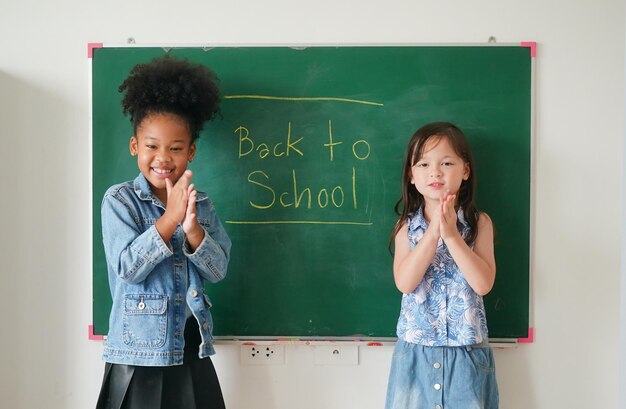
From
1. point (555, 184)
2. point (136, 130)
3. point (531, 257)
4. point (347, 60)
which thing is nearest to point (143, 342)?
point (136, 130)

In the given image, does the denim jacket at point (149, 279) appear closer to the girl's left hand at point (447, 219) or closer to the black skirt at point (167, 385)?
the black skirt at point (167, 385)

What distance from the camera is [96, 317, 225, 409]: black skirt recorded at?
1875 mm

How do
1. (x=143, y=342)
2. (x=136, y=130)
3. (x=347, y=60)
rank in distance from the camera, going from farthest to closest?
(x=347, y=60) < (x=136, y=130) < (x=143, y=342)

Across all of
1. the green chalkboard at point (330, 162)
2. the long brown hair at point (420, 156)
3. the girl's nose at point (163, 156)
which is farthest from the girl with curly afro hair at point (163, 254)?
the long brown hair at point (420, 156)

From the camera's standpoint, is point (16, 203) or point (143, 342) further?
point (16, 203)

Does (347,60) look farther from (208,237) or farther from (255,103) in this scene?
(208,237)

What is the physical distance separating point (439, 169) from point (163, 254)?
0.95 metres

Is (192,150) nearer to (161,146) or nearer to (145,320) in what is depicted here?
(161,146)

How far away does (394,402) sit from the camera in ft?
6.30

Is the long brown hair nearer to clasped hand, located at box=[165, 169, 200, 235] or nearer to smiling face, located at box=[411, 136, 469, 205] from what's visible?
smiling face, located at box=[411, 136, 469, 205]

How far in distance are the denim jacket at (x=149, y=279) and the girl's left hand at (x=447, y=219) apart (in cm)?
74

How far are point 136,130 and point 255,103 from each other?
0.46m

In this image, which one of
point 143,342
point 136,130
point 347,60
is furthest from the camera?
point 347,60

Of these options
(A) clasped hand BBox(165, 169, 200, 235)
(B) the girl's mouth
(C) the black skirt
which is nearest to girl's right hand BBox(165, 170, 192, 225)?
(A) clasped hand BBox(165, 169, 200, 235)
